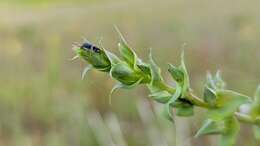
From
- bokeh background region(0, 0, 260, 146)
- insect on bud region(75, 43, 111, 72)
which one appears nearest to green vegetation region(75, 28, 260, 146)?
insect on bud region(75, 43, 111, 72)

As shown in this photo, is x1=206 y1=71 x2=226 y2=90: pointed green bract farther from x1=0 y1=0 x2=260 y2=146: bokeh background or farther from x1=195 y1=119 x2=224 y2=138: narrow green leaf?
x1=0 y1=0 x2=260 y2=146: bokeh background

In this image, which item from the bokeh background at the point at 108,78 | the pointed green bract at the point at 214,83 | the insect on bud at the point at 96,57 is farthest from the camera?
the bokeh background at the point at 108,78

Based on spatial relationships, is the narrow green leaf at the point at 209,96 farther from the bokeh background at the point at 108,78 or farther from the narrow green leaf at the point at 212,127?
the bokeh background at the point at 108,78

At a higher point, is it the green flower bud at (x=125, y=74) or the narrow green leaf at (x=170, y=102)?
the green flower bud at (x=125, y=74)

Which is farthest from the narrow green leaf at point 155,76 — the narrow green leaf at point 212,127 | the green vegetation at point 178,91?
the narrow green leaf at point 212,127

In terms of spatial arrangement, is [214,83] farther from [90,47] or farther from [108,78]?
[108,78]

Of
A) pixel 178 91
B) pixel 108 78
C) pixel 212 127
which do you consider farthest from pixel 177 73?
pixel 108 78
